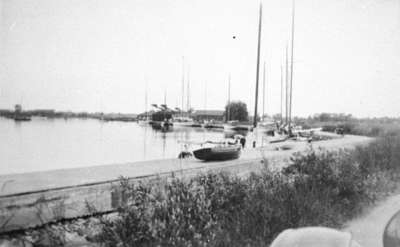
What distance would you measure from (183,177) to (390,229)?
2.53 meters

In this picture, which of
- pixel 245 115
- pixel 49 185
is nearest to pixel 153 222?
pixel 49 185

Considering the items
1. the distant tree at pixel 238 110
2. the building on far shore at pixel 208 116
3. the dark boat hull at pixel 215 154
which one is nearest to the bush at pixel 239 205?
the dark boat hull at pixel 215 154

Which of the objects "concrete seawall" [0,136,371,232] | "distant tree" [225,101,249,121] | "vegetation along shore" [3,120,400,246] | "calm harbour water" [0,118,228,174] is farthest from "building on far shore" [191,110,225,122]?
"concrete seawall" [0,136,371,232]

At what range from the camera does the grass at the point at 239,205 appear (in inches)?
109

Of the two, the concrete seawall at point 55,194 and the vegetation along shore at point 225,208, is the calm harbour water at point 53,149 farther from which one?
the vegetation along shore at point 225,208

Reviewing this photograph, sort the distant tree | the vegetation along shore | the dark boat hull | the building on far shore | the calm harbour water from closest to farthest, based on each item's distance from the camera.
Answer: the vegetation along shore, the calm harbour water, the dark boat hull, the distant tree, the building on far shore

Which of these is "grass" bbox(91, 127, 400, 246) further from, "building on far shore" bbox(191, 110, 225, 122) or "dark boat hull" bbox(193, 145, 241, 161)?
"building on far shore" bbox(191, 110, 225, 122)

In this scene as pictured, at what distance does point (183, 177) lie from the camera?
153 inches

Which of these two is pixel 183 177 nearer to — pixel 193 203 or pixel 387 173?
pixel 193 203

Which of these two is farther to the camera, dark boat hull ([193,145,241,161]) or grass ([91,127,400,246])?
dark boat hull ([193,145,241,161])

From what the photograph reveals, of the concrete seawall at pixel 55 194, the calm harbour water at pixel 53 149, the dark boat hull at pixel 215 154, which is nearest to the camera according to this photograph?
the concrete seawall at pixel 55 194

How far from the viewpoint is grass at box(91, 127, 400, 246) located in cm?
278

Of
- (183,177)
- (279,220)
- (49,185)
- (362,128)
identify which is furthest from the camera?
(362,128)

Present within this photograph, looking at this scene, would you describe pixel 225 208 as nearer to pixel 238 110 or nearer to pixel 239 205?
pixel 239 205
